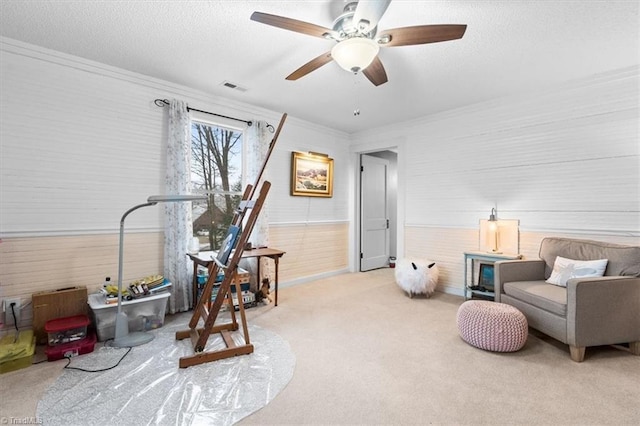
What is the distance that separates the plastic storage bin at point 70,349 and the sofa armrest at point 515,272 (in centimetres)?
382

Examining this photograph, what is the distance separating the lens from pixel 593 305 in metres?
2.31

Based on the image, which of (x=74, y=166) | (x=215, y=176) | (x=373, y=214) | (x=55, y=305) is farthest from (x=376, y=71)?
(x=373, y=214)

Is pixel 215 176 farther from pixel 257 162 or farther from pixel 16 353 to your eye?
pixel 16 353

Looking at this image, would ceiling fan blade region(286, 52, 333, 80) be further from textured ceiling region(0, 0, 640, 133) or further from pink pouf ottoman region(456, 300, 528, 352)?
pink pouf ottoman region(456, 300, 528, 352)

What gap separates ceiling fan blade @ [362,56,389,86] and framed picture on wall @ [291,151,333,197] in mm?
2249

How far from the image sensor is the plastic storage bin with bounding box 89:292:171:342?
2.65m

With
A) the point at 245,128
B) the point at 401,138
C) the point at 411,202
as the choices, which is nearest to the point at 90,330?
the point at 245,128

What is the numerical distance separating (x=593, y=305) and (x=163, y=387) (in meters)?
3.22

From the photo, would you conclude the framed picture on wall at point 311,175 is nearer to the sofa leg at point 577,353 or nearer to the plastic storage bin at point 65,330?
the plastic storage bin at point 65,330

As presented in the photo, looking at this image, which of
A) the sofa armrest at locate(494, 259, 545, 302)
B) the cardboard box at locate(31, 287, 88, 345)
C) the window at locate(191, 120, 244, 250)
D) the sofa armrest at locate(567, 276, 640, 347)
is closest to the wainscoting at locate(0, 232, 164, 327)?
the cardboard box at locate(31, 287, 88, 345)

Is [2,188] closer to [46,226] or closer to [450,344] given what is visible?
[46,226]

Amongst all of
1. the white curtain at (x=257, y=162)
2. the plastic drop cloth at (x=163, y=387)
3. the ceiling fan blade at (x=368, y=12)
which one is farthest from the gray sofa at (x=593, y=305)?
the white curtain at (x=257, y=162)

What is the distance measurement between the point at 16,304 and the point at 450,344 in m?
3.84

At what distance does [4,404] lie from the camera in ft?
5.91
